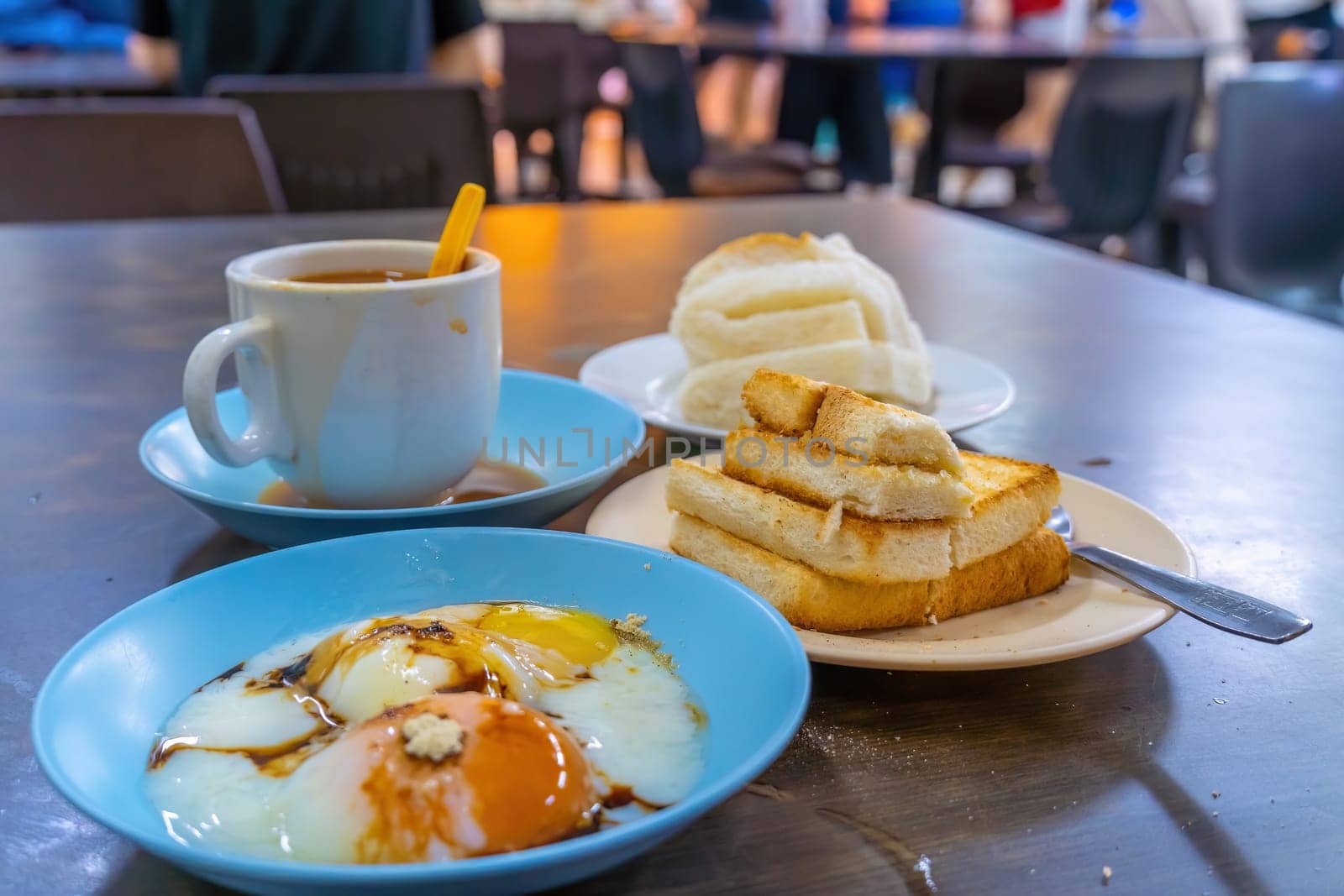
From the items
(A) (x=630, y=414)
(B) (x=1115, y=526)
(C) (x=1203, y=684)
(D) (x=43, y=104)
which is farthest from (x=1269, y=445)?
(D) (x=43, y=104)

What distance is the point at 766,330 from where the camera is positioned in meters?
0.99

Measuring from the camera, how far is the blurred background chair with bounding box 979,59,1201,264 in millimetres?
3801

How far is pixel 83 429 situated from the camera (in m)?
0.98

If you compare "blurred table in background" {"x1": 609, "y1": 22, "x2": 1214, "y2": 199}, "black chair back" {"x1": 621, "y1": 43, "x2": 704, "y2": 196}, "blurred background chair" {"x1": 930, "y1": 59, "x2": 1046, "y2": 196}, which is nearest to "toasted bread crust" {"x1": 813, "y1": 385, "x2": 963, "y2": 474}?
"blurred table in background" {"x1": 609, "y1": 22, "x2": 1214, "y2": 199}

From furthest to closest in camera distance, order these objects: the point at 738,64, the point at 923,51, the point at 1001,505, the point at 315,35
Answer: the point at 738,64 < the point at 923,51 < the point at 315,35 < the point at 1001,505

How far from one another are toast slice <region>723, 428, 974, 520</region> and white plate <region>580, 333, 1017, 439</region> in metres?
0.21

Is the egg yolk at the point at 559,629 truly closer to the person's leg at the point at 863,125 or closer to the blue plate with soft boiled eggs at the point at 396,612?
the blue plate with soft boiled eggs at the point at 396,612

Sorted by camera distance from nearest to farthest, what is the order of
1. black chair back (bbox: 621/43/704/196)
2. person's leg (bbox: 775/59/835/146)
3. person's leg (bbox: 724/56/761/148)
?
black chair back (bbox: 621/43/704/196) < person's leg (bbox: 775/59/835/146) < person's leg (bbox: 724/56/761/148)

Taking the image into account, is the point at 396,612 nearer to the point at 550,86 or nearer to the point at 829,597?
the point at 829,597

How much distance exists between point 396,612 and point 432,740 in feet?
0.54

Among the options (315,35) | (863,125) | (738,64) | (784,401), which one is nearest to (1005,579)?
(784,401)

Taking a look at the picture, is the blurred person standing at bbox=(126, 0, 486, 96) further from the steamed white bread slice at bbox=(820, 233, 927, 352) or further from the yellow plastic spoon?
the yellow plastic spoon

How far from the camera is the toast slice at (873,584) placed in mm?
607

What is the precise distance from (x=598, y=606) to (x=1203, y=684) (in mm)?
327
